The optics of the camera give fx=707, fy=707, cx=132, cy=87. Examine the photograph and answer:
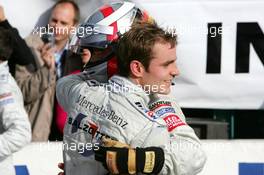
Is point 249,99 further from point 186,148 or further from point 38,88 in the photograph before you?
point 186,148

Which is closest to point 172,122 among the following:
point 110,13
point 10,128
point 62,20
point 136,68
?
point 136,68

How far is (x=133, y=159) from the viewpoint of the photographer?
A: 2412mm

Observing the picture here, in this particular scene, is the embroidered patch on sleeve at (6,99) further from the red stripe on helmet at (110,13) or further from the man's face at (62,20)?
the man's face at (62,20)

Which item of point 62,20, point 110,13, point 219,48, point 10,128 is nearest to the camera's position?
point 110,13

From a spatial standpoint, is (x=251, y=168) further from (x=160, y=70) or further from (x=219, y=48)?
(x=160, y=70)

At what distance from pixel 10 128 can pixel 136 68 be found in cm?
142

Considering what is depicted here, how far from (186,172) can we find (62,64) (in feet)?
9.90

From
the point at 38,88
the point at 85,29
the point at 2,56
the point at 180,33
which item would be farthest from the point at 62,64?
the point at 85,29

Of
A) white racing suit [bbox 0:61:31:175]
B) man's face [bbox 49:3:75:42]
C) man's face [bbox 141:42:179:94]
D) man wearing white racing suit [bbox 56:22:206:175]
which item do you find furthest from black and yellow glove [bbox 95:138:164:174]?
man's face [bbox 49:3:75:42]

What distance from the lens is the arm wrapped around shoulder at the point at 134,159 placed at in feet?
7.91

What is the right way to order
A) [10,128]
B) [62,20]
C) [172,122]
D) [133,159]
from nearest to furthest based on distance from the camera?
1. [133,159]
2. [172,122]
3. [10,128]
4. [62,20]

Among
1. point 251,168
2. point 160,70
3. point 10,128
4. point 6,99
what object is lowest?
point 251,168

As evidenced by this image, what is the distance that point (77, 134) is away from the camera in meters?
2.69

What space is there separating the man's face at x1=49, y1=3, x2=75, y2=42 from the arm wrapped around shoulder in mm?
3027
